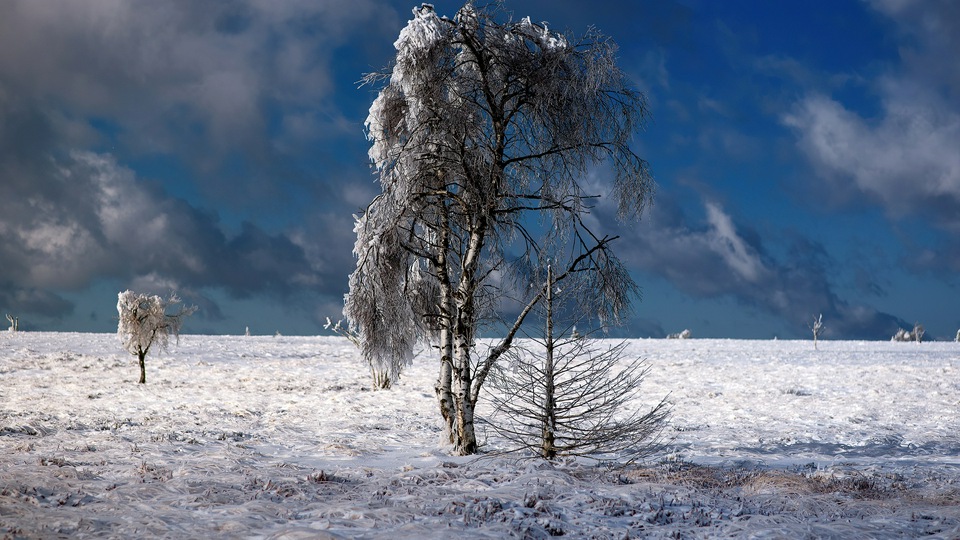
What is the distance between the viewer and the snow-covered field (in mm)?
7953

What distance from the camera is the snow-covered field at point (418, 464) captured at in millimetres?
7953

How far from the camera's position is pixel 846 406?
25.4 metres

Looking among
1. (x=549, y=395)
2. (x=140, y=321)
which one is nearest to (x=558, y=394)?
(x=549, y=395)

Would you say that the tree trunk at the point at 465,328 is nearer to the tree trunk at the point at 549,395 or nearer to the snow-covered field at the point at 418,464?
the snow-covered field at the point at 418,464

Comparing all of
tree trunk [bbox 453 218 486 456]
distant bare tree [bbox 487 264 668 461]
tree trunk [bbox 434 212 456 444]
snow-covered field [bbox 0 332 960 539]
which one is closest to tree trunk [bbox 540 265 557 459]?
distant bare tree [bbox 487 264 668 461]

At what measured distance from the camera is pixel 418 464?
506 inches

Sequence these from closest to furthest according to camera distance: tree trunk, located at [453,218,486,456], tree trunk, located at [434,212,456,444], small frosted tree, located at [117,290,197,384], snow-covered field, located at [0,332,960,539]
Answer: snow-covered field, located at [0,332,960,539]
tree trunk, located at [453,218,486,456]
tree trunk, located at [434,212,456,444]
small frosted tree, located at [117,290,197,384]

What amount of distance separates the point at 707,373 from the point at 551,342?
25.6 meters

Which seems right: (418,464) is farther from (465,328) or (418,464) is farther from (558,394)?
(558,394)

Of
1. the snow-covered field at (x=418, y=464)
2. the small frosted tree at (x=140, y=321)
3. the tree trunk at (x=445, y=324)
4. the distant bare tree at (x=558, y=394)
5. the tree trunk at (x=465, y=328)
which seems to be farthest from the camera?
the small frosted tree at (x=140, y=321)

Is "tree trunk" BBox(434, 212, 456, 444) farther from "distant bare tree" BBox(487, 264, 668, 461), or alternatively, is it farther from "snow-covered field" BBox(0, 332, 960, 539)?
"distant bare tree" BBox(487, 264, 668, 461)

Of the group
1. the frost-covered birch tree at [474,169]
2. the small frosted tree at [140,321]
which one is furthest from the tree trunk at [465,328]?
the small frosted tree at [140,321]

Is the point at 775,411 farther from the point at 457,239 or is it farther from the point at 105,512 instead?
the point at 105,512

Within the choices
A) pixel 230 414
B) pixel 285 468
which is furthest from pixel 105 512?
pixel 230 414
